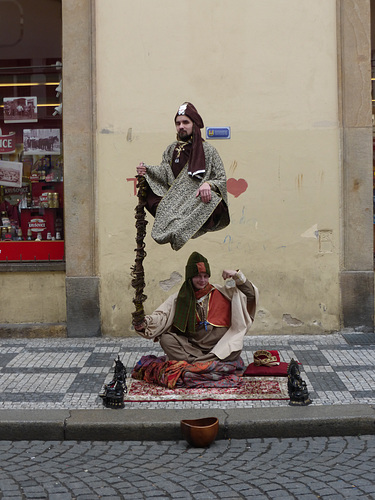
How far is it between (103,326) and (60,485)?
4.05 m

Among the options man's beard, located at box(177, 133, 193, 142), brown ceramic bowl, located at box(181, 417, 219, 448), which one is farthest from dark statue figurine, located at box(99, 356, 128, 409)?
man's beard, located at box(177, 133, 193, 142)

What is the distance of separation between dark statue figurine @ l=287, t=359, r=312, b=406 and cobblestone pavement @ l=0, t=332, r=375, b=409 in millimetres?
92

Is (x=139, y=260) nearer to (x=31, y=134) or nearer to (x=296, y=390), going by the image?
(x=296, y=390)

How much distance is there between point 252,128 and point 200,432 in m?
4.29

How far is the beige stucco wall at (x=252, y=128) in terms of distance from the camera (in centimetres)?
786

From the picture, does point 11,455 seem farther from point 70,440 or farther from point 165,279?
point 165,279

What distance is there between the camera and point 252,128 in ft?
25.8

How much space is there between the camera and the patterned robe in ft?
17.4

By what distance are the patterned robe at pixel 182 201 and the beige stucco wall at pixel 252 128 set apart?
2.33m

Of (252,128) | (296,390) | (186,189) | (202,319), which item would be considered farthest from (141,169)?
(252,128)

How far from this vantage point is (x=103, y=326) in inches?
314

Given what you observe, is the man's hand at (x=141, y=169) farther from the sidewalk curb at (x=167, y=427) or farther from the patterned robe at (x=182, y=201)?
the sidewalk curb at (x=167, y=427)

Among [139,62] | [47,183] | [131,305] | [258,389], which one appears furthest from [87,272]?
[258,389]

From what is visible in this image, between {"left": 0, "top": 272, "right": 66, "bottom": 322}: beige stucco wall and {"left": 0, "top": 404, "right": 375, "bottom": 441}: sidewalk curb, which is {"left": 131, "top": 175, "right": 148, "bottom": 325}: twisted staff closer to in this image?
{"left": 0, "top": 404, "right": 375, "bottom": 441}: sidewalk curb
